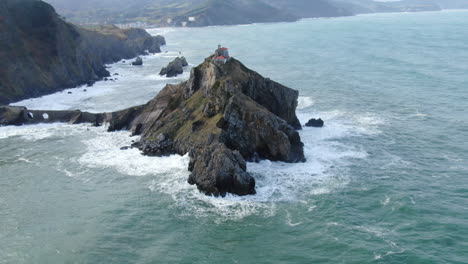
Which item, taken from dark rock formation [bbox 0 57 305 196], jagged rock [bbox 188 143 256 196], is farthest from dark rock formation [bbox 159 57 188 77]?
jagged rock [bbox 188 143 256 196]

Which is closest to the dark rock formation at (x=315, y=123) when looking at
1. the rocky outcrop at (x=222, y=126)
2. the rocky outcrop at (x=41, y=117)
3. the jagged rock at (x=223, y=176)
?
the rocky outcrop at (x=222, y=126)

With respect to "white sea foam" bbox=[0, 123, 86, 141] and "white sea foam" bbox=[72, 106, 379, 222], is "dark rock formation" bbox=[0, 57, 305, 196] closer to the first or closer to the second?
"white sea foam" bbox=[72, 106, 379, 222]

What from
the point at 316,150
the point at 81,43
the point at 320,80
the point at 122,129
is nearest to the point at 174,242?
the point at 316,150

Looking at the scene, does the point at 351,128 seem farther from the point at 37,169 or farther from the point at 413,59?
the point at 413,59

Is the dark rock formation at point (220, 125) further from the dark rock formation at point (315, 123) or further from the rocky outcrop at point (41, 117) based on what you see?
the rocky outcrop at point (41, 117)

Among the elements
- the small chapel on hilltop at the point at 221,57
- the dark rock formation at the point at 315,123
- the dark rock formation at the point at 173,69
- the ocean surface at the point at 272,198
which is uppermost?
the small chapel on hilltop at the point at 221,57

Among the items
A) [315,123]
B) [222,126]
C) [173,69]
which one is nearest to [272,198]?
[222,126]
